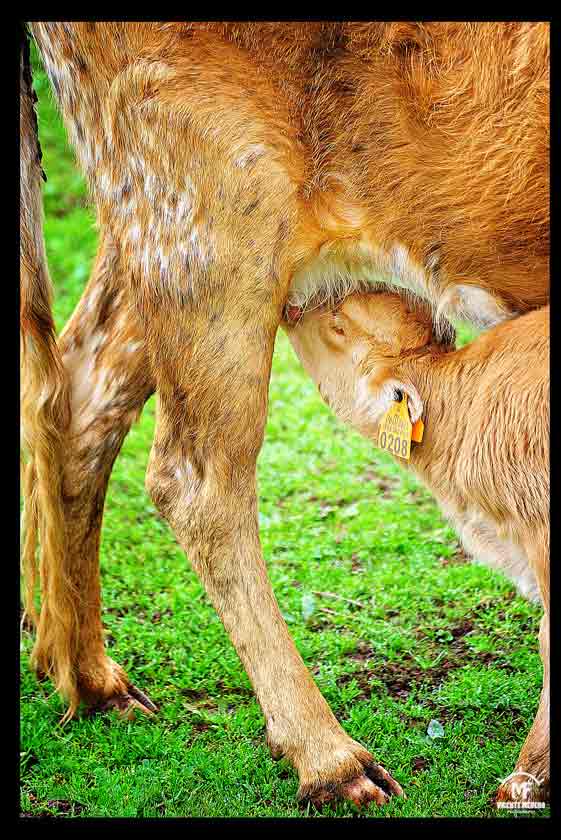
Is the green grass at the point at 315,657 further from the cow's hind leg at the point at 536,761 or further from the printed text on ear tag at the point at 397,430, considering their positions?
the printed text on ear tag at the point at 397,430

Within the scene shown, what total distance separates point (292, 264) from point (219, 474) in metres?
0.70

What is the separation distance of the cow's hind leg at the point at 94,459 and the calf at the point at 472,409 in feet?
2.02

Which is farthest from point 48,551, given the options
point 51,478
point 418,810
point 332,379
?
point 418,810

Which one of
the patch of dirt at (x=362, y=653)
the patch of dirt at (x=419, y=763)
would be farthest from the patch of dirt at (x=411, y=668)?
the patch of dirt at (x=419, y=763)

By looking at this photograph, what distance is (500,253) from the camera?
359 cm

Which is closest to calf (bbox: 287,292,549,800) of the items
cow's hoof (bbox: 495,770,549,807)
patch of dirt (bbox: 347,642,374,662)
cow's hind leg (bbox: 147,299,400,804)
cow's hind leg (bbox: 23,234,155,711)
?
cow's hoof (bbox: 495,770,549,807)

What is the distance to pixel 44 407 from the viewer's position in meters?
3.98

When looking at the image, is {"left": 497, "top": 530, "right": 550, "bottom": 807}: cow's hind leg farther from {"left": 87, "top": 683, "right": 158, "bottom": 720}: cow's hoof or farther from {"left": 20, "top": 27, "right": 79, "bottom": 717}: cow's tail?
{"left": 20, "top": 27, "right": 79, "bottom": 717}: cow's tail

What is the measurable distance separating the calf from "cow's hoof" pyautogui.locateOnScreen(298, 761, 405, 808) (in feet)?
1.16

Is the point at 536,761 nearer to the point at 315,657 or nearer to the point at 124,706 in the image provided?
the point at 315,657

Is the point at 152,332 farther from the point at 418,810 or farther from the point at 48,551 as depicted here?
the point at 418,810

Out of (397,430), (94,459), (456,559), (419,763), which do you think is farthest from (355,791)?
(456,559)

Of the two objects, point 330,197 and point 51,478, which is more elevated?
point 330,197

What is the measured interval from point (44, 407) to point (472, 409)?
1.47 m
